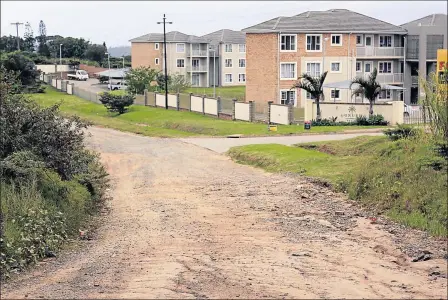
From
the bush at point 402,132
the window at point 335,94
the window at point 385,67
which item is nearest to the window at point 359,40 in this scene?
the window at point 385,67

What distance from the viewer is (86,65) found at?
340ft

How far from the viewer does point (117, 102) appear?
57.3m

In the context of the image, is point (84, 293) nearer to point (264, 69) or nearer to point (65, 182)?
point (65, 182)

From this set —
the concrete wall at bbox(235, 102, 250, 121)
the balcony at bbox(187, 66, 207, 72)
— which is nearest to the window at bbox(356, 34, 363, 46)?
the concrete wall at bbox(235, 102, 250, 121)

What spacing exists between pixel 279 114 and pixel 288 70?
42.1ft

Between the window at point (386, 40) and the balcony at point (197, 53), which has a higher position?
the balcony at point (197, 53)

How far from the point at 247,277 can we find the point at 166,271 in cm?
123

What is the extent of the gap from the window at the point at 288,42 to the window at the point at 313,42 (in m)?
1.05

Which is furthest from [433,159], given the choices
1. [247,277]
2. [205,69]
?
[205,69]

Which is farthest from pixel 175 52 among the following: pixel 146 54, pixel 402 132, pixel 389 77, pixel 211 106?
pixel 402 132

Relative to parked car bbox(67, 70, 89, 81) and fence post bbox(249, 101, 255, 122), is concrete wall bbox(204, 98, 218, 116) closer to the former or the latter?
fence post bbox(249, 101, 255, 122)

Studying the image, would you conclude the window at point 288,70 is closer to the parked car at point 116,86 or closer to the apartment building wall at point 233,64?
the apartment building wall at point 233,64

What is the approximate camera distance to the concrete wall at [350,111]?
1656 inches

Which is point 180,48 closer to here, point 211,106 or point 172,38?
point 172,38
